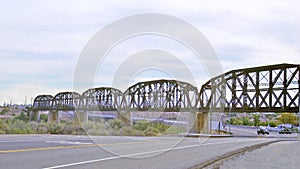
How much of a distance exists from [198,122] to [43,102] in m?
79.0

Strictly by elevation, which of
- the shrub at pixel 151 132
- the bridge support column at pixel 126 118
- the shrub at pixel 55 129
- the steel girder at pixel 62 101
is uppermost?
the steel girder at pixel 62 101

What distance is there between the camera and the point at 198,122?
198 feet

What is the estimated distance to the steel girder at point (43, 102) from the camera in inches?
4852

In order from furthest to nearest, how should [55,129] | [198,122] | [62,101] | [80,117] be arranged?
[62,101]
[198,122]
[80,117]
[55,129]

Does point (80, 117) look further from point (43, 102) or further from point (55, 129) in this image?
point (43, 102)

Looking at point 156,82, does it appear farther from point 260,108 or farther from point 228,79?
point 260,108

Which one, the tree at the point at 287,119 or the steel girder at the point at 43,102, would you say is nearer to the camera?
the tree at the point at 287,119

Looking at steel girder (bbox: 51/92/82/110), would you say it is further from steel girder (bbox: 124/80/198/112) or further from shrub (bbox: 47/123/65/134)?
shrub (bbox: 47/123/65/134)

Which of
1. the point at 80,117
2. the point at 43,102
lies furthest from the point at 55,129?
the point at 43,102

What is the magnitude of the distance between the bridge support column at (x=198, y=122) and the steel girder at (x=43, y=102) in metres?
65.4

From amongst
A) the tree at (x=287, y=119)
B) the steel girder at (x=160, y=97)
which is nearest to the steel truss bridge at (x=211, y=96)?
the steel girder at (x=160, y=97)

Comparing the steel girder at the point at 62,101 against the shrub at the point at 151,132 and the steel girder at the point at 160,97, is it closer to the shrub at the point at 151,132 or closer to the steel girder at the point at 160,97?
the steel girder at the point at 160,97

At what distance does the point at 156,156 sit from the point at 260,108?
157 feet

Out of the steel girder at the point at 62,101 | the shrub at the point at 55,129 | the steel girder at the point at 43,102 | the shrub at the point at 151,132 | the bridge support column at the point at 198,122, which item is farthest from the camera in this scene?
the steel girder at the point at 43,102
